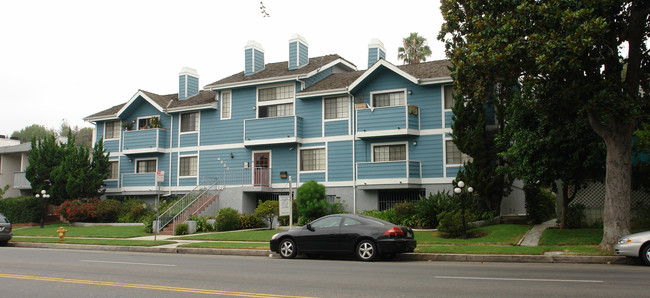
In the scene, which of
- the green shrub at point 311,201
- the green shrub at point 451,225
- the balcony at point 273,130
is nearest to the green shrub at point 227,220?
the green shrub at point 311,201

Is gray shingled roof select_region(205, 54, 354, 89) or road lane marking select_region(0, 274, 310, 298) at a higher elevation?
gray shingled roof select_region(205, 54, 354, 89)

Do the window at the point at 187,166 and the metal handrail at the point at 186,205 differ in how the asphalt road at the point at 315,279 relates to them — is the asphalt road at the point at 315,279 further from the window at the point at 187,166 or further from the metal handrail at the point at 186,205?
the window at the point at 187,166

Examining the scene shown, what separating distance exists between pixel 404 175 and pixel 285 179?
698 cm

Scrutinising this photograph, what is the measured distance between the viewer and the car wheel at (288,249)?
15602 mm

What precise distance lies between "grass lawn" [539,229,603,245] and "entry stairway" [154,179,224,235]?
54.1 ft

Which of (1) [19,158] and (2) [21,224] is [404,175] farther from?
(1) [19,158]

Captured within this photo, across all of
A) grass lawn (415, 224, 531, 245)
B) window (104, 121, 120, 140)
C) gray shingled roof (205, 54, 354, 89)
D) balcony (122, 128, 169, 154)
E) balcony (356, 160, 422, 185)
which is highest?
gray shingled roof (205, 54, 354, 89)

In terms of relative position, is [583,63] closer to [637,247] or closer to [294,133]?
[637,247]

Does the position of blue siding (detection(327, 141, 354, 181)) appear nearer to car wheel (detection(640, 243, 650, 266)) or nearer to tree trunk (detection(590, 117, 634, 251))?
tree trunk (detection(590, 117, 634, 251))

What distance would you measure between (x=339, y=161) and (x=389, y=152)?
2737 mm

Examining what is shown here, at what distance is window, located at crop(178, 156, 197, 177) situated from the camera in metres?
31.7

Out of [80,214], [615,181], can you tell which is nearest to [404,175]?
[615,181]

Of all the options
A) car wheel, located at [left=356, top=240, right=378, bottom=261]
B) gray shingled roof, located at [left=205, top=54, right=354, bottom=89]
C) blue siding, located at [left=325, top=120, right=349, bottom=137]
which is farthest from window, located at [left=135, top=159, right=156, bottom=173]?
car wheel, located at [left=356, top=240, right=378, bottom=261]

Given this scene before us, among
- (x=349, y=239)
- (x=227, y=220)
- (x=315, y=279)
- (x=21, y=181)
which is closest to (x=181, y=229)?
(x=227, y=220)
